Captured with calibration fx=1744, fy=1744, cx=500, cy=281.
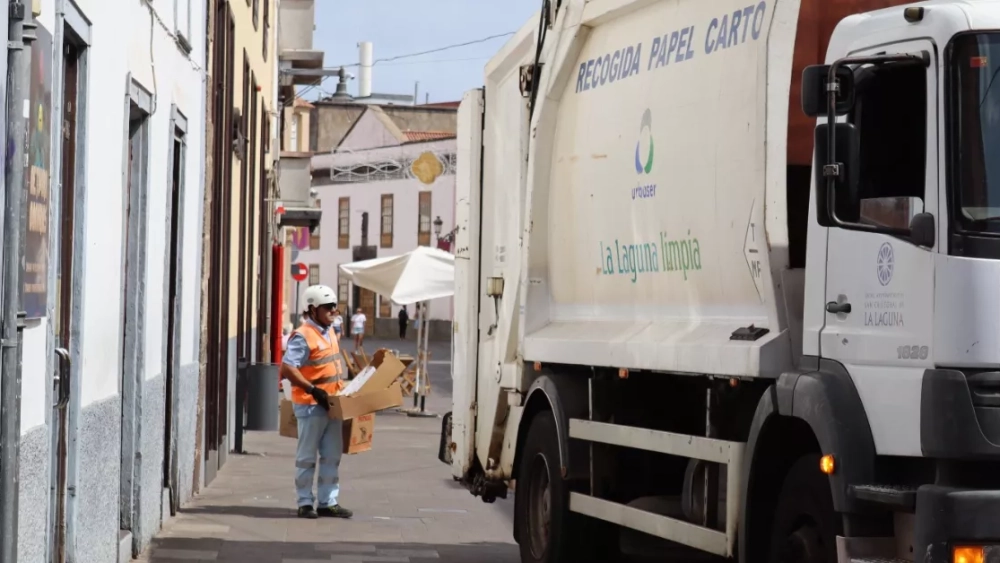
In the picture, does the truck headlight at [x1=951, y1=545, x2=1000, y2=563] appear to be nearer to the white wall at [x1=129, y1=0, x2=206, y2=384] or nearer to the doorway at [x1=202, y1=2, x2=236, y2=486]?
the white wall at [x1=129, y1=0, x2=206, y2=384]

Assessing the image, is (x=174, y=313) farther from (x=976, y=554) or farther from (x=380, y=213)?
(x=380, y=213)

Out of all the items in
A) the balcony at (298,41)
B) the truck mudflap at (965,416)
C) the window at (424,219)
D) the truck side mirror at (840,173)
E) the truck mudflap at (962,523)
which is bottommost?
the truck mudflap at (962,523)

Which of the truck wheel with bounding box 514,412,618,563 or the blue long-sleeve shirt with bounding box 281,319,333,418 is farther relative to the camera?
the blue long-sleeve shirt with bounding box 281,319,333,418

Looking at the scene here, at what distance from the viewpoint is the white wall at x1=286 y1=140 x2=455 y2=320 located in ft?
238

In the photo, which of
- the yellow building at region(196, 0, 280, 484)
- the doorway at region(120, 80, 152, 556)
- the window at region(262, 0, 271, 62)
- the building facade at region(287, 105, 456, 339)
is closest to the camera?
the doorway at region(120, 80, 152, 556)

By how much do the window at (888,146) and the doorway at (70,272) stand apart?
12.0ft

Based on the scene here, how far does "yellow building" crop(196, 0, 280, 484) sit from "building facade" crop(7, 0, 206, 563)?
1.29 meters

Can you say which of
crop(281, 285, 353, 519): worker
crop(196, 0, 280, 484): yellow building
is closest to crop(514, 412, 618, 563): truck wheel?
crop(281, 285, 353, 519): worker

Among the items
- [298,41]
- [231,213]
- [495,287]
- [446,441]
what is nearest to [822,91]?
[495,287]

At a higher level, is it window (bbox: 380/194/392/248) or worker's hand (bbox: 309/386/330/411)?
window (bbox: 380/194/392/248)

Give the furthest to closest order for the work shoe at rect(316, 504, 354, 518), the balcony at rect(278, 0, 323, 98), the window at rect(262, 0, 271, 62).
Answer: the balcony at rect(278, 0, 323, 98), the window at rect(262, 0, 271, 62), the work shoe at rect(316, 504, 354, 518)

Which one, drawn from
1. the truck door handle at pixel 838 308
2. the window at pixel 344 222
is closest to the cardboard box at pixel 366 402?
the truck door handle at pixel 838 308

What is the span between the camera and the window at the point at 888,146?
6.16m

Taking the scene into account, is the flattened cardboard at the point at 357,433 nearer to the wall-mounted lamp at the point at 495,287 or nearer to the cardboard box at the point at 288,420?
the cardboard box at the point at 288,420
